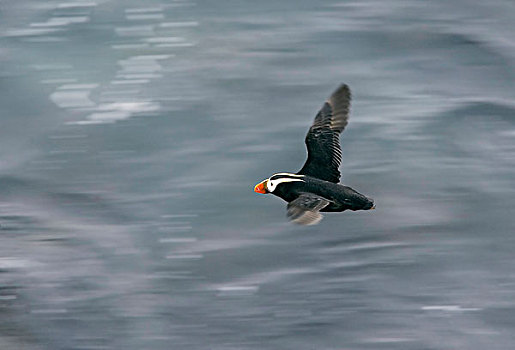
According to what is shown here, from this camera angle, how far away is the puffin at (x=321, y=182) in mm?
13664

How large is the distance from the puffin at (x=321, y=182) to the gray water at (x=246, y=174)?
1.49 meters

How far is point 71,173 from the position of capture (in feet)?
61.1

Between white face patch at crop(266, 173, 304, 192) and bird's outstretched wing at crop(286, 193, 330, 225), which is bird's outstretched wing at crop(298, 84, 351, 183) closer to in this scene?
white face patch at crop(266, 173, 304, 192)

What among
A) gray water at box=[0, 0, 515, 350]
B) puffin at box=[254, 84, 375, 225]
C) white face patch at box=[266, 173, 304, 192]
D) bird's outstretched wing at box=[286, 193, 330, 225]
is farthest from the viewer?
gray water at box=[0, 0, 515, 350]

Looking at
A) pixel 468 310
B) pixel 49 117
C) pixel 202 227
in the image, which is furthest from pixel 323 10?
pixel 468 310

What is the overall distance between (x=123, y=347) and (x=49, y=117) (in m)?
6.58

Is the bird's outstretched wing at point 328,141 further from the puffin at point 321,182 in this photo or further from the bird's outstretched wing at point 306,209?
the bird's outstretched wing at point 306,209

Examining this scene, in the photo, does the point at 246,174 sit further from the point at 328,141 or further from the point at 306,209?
the point at 306,209

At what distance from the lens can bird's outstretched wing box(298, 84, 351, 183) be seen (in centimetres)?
1520

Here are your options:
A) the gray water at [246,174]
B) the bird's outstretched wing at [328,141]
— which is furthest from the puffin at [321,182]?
the gray water at [246,174]

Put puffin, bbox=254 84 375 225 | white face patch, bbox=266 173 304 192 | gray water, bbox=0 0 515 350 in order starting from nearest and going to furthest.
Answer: puffin, bbox=254 84 375 225
white face patch, bbox=266 173 304 192
gray water, bbox=0 0 515 350

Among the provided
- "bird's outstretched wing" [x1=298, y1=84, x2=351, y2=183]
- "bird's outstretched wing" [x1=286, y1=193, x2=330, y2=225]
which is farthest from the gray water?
"bird's outstretched wing" [x1=286, y1=193, x2=330, y2=225]

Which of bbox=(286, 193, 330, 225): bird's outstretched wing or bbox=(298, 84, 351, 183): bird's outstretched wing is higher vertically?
bbox=(298, 84, 351, 183): bird's outstretched wing

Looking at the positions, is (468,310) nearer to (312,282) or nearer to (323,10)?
(312,282)
